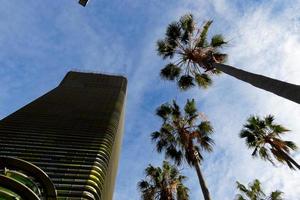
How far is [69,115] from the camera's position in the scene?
71.5ft

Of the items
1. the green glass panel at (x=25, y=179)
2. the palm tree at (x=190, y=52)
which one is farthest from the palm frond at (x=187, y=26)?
the green glass panel at (x=25, y=179)

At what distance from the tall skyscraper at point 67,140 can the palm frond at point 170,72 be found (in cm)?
425

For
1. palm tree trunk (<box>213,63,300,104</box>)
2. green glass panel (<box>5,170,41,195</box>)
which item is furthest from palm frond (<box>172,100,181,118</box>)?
green glass panel (<box>5,170,41,195</box>)

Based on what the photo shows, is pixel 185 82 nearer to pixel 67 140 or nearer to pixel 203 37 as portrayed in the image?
pixel 203 37

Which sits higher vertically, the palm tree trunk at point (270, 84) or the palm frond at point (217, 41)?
the palm frond at point (217, 41)

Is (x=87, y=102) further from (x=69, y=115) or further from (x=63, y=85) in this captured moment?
Result: (x=63, y=85)

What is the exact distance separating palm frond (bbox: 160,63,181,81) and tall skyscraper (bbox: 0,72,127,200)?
13.9 feet

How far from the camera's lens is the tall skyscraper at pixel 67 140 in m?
12.2

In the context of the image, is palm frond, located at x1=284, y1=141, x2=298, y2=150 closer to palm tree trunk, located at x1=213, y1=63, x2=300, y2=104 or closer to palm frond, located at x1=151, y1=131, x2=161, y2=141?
palm frond, located at x1=151, y1=131, x2=161, y2=141

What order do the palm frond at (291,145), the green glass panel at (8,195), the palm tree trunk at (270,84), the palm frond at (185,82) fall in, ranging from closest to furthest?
the green glass panel at (8,195)
the palm tree trunk at (270,84)
the palm frond at (185,82)
the palm frond at (291,145)

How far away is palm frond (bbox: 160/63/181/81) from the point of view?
66.4 feet

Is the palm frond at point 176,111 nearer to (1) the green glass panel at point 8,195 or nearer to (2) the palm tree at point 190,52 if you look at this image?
(2) the palm tree at point 190,52

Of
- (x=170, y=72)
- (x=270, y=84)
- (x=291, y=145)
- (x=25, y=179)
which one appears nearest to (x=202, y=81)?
(x=170, y=72)

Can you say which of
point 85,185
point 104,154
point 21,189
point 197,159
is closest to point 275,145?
point 197,159
